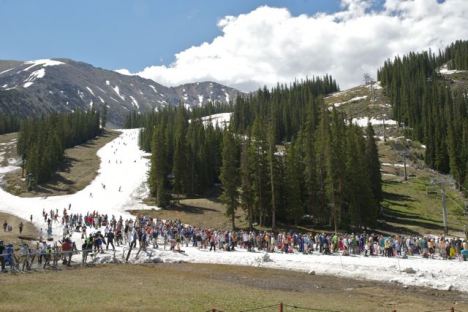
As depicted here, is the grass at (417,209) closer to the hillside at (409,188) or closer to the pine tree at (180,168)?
the hillside at (409,188)

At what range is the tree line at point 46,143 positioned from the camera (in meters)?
87.8

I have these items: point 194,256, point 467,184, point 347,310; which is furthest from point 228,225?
point 467,184

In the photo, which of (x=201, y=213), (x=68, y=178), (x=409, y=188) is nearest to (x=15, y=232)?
(x=201, y=213)

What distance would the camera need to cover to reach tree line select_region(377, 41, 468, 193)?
94.7 meters

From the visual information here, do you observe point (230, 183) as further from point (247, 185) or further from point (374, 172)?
point (374, 172)

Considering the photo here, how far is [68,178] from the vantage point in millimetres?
93312

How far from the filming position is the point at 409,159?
112875 mm

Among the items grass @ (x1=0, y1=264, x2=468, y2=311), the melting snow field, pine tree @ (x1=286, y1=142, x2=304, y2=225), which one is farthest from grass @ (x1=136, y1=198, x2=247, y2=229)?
grass @ (x1=0, y1=264, x2=468, y2=311)

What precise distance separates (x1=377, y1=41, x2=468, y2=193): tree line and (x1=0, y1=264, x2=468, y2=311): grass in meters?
66.7

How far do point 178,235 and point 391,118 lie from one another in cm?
13495

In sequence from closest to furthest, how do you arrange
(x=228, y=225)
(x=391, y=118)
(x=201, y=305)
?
(x=201, y=305), (x=228, y=225), (x=391, y=118)

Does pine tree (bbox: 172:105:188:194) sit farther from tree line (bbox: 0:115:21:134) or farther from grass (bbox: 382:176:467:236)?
tree line (bbox: 0:115:21:134)

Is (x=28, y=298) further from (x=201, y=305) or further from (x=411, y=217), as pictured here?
(x=411, y=217)

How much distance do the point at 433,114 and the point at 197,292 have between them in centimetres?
12248
